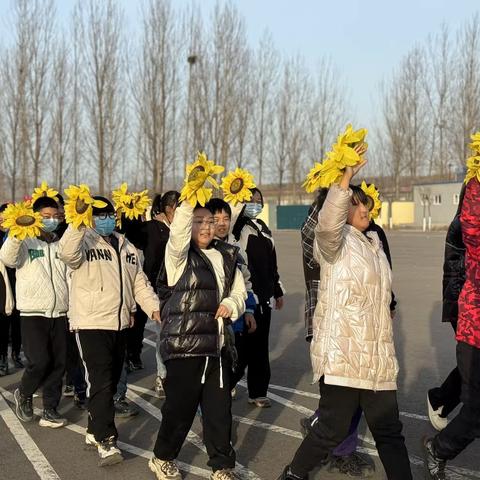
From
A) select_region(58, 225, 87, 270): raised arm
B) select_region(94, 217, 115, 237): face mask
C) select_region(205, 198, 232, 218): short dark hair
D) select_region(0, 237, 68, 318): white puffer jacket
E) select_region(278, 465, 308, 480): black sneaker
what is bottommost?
select_region(278, 465, 308, 480): black sneaker

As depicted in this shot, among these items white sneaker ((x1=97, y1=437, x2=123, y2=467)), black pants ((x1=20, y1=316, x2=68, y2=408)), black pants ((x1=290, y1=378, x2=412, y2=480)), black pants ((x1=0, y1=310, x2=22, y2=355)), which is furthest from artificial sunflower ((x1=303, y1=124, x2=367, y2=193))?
black pants ((x1=0, y1=310, x2=22, y2=355))

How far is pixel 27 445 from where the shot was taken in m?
4.73

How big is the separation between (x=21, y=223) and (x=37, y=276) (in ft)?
1.73

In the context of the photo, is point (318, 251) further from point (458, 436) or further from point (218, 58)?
point (218, 58)

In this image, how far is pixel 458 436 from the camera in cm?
370

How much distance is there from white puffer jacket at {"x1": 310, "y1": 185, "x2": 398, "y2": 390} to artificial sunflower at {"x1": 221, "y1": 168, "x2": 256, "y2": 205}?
7.33 feet

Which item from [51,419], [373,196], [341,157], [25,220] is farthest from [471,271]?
[51,419]

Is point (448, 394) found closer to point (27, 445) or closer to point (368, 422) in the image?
point (368, 422)

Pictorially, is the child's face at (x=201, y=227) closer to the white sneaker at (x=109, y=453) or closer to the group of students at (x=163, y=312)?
the group of students at (x=163, y=312)

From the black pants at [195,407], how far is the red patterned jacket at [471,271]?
4.79 feet

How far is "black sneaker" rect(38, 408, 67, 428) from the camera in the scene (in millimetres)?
5148

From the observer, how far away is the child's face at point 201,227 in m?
3.96

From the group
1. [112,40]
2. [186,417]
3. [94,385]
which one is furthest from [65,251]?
[112,40]

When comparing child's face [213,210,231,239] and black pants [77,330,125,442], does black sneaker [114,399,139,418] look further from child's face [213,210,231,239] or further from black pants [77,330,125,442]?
child's face [213,210,231,239]
